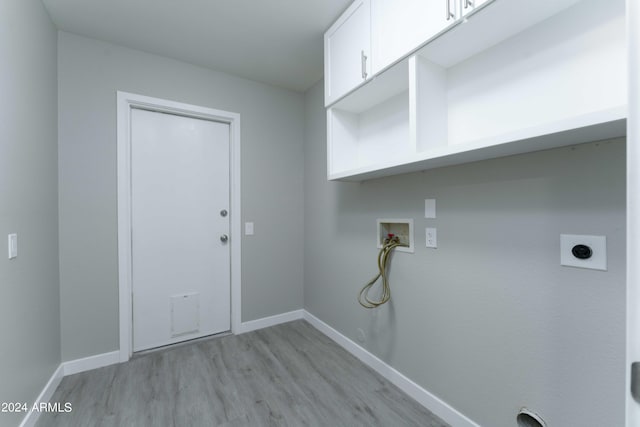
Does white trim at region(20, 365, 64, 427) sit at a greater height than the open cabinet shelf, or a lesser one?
lesser

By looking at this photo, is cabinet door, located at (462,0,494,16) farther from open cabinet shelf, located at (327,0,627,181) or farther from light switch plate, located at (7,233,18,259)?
light switch plate, located at (7,233,18,259)

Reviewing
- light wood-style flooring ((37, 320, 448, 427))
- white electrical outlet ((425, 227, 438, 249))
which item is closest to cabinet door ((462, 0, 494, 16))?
white electrical outlet ((425, 227, 438, 249))

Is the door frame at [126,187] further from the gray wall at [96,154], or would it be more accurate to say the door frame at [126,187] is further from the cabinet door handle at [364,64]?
the cabinet door handle at [364,64]

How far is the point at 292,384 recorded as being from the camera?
1851mm

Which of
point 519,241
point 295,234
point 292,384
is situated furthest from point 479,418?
point 295,234

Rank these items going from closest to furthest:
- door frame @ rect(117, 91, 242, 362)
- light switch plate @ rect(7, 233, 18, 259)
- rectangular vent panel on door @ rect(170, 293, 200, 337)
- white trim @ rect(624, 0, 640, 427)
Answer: white trim @ rect(624, 0, 640, 427) → light switch plate @ rect(7, 233, 18, 259) → door frame @ rect(117, 91, 242, 362) → rectangular vent panel on door @ rect(170, 293, 200, 337)

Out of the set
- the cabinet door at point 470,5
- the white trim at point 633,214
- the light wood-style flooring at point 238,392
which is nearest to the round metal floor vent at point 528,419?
the light wood-style flooring at point 238,392

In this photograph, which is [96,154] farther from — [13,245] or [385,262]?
[385,262]

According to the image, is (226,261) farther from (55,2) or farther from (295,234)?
(55,2)

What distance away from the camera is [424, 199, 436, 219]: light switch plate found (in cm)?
159

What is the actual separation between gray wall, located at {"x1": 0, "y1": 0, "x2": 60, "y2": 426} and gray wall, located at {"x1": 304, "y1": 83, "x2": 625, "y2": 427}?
1963 millimetres

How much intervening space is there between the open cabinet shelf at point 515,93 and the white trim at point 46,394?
7.17ft

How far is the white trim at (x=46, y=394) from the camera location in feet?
4.66

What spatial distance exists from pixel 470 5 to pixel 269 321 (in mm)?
2760
